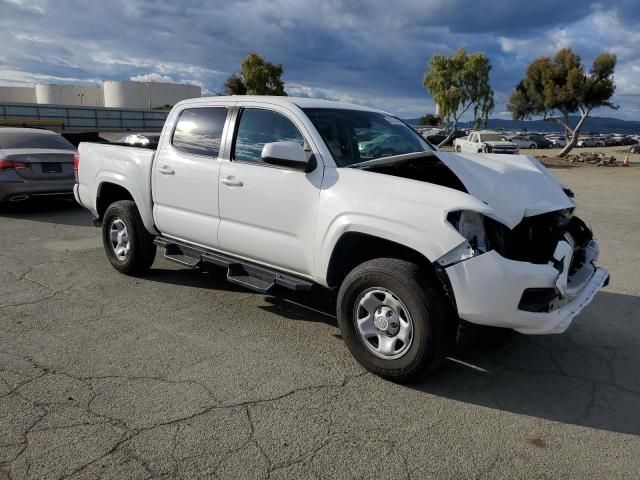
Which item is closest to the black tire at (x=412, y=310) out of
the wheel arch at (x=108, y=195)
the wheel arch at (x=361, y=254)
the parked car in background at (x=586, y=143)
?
the wheel arch at (x=361, y=254)

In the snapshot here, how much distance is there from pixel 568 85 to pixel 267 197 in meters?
32.3

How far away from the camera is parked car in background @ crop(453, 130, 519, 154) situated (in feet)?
98.5

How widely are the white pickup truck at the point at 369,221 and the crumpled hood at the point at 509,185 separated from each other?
1 cm

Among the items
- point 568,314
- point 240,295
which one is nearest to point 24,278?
point 240,295

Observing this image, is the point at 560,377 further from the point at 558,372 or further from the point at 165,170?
the point at 165,170

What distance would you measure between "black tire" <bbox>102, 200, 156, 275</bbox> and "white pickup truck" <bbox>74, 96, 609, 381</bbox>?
0.18ft

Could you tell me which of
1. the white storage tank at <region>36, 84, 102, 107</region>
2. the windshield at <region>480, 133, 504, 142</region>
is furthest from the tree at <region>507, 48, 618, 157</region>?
the white storage tank at <region>36, 84, 102, 107</region>

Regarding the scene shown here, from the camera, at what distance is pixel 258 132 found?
445cm

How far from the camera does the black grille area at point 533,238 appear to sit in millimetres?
3287

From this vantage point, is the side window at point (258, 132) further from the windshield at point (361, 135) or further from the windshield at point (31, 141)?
the windshield at point (31, 141)

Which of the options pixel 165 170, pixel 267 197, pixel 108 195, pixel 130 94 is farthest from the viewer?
pixel 130 94

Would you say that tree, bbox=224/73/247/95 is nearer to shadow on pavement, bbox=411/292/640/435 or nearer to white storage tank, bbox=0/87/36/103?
shadow on pavement, bbox=411/292/640/435

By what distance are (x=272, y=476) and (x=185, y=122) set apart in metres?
3.57

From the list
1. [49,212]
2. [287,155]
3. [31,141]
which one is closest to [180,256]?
[287,155]
